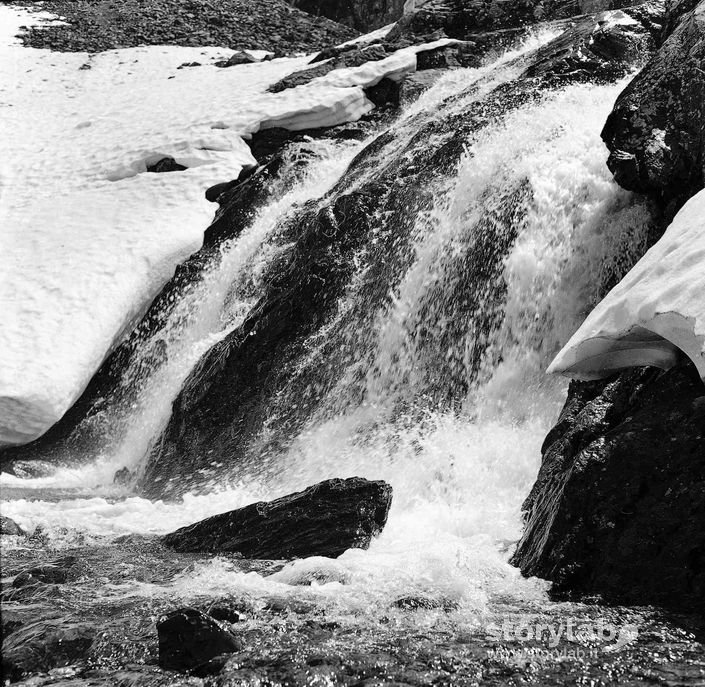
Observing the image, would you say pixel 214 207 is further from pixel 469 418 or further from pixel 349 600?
pixel 349 600

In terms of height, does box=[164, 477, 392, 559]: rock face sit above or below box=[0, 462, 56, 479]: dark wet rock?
above

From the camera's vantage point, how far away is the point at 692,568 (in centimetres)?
429

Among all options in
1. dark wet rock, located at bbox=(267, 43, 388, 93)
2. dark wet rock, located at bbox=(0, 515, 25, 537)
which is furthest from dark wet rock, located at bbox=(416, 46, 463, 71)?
dark wet rock, located at bbox=(0, 515, 25, 537)

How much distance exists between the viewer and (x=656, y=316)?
15.0ft

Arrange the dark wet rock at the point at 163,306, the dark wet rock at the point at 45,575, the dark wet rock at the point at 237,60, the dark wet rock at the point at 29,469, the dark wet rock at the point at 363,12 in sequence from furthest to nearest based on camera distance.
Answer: the dark wet rock at the point at 363,12 → the dark wet rock at the point at 237,60 → the dark wet rock at the point at 163,306 → the dark wet rock at the point at 29,469 → the dark wet rock at the point at 45,575

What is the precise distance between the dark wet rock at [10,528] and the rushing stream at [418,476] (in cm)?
20

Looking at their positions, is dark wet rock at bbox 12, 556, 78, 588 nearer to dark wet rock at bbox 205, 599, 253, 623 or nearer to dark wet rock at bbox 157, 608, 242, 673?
dark wet rock at bbox 205, 599, 253, 623

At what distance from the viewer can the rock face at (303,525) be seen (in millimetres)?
6309

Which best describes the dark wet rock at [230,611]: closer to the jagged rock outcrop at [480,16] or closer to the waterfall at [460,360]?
the waterfall at [460,360]

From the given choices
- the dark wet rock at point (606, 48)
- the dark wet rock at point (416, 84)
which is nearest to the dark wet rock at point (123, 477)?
the dark wet rock at point (606, 48)

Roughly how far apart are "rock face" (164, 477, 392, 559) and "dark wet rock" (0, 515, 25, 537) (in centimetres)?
141

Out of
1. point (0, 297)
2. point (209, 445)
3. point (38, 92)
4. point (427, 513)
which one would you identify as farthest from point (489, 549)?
point (38, 92)

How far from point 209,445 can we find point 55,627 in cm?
624

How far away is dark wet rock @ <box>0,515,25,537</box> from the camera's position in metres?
7.26
